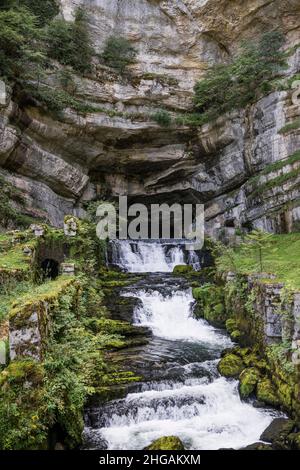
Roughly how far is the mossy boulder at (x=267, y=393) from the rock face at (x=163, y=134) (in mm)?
11279

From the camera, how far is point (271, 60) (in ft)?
69.2

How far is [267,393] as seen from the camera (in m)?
7.75

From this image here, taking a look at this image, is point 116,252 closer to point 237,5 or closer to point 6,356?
point 6,356

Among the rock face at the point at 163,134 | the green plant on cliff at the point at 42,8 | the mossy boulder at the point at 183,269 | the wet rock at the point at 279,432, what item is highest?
the green plant on cliff at the point at 42,8

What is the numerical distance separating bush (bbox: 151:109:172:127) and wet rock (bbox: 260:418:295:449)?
711 inches

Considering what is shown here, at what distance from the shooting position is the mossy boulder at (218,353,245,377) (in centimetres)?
868

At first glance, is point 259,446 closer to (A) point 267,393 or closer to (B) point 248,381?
(A) point 267,393

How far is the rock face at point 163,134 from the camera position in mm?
19438

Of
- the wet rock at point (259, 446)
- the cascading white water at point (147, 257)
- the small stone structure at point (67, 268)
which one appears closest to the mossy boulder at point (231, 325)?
the wet rock at point (259, 446)

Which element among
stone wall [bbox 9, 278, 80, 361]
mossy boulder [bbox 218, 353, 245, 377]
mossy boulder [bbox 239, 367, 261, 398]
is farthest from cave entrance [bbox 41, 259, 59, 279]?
mossy boulder [bbox 239, 367, 261, 398]

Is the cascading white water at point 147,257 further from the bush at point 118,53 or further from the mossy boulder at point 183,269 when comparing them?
the bush at point 118,53

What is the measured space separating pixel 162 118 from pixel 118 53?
18.1 ft

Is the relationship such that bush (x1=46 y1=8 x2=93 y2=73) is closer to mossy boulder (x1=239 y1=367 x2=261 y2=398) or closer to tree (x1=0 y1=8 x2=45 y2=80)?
tree (x1=0 y1=8 x2=45 y2=80)

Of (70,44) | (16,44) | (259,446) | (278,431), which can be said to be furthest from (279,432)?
(70,44)
